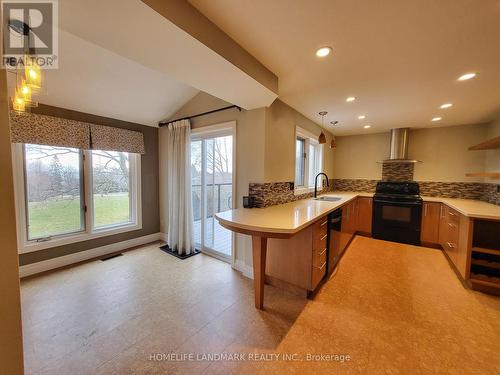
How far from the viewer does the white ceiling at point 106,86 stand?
7.04ft

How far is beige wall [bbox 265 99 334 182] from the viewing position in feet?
8.41

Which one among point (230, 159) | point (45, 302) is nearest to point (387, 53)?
point (230, 159)

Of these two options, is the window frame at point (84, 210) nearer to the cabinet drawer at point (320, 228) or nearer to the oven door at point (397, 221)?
the cabinet drawer at point (320, 228)

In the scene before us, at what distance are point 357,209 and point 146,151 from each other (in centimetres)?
447

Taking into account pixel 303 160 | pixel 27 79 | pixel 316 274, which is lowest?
pixel 316 274

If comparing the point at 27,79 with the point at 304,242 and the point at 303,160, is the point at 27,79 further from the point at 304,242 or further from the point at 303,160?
the point at 303,160

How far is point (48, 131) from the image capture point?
2596 millimetres

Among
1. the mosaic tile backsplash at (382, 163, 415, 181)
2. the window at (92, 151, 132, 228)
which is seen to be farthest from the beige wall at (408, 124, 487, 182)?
the window at (92, 151, 132, 228)

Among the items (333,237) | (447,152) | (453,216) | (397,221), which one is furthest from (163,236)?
(447,152)

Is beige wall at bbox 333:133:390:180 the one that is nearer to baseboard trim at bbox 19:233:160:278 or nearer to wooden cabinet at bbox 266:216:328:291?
wooden cabinet at bbox 266:216:328:291

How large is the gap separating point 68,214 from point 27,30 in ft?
8.17

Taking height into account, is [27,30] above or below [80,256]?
above

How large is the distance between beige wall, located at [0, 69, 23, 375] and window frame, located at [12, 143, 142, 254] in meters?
2.09
